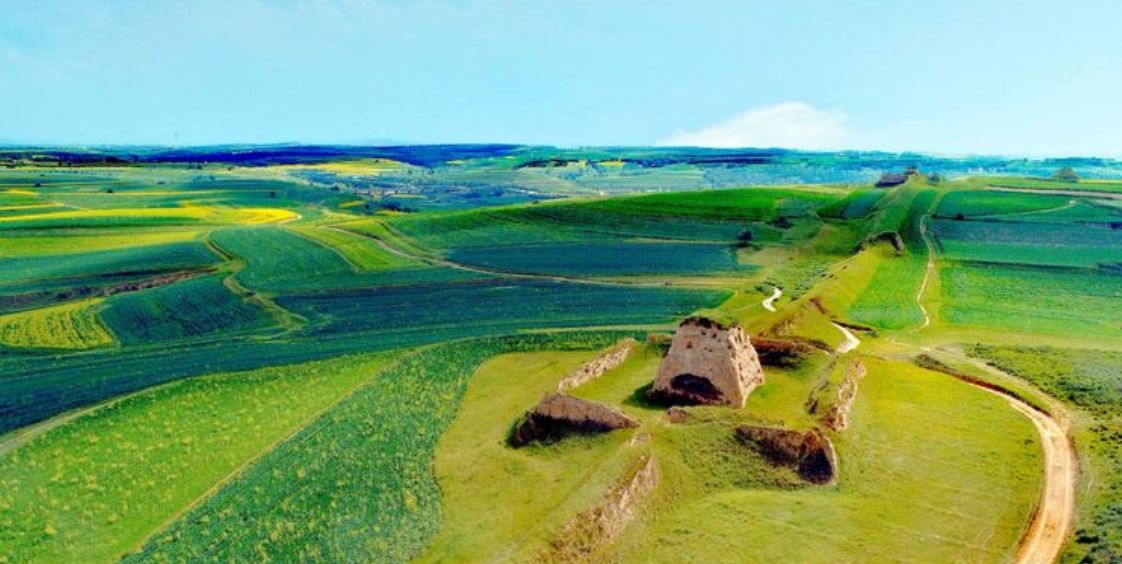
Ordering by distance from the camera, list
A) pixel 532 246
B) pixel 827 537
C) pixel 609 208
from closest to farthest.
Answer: pixel 827 537 → pixel 532 246 → pixel 609 208

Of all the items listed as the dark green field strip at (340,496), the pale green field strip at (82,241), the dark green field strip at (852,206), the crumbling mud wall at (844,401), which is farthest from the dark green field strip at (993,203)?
the pale green field strip at (82,241)

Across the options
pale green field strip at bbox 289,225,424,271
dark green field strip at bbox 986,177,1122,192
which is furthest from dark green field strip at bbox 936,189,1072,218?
pale green field strip at bbox 289,225,424,271

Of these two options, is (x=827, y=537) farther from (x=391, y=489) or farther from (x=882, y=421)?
(x=391, y=489)

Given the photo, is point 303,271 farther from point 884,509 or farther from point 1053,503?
point 1053,503

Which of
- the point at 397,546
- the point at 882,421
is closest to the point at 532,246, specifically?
the point at 882,421

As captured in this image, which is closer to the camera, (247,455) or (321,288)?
(247,455)

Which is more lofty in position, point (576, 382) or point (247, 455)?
point (576, 382)

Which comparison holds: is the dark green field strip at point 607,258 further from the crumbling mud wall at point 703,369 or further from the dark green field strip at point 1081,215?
the crumbling mud wall at point 703,369

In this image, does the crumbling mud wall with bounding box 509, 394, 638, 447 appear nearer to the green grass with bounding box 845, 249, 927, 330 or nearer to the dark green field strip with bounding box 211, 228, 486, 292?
the green grass with bounding box 845, 249, 927, 330

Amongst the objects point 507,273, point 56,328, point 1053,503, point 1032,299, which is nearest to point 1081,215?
point 1032,299
